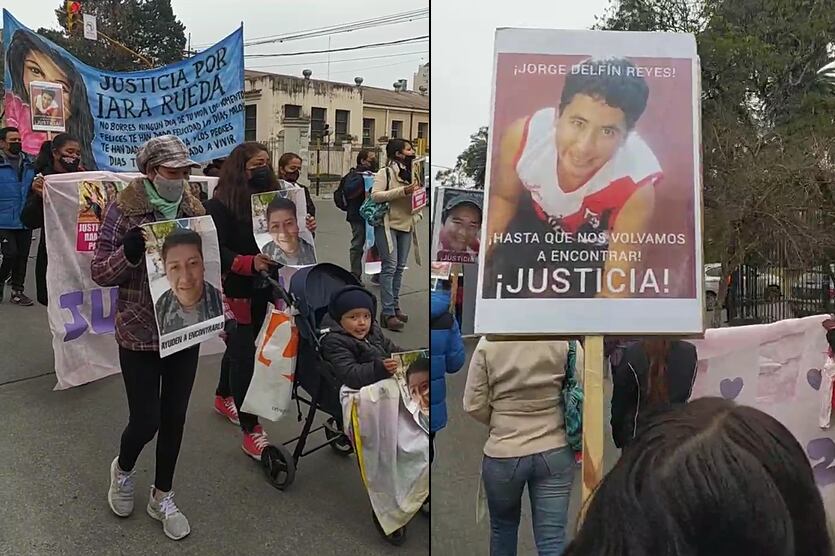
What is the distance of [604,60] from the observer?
5.96ft

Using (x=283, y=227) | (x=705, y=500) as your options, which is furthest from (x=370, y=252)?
(x=705, y=500)

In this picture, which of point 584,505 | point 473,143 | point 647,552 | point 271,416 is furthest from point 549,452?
point 271,416

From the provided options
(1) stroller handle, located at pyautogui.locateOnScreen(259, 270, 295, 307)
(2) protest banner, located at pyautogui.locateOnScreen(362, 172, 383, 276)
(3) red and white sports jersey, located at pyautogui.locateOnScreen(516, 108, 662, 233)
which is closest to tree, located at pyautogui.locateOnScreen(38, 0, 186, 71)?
(2) protest banner, located at pyautogui.locateOnScreen(362, 172, 383, 276)

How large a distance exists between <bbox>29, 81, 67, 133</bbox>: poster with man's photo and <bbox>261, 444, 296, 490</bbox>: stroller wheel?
127 inches

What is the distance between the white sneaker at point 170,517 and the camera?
285 centimetres

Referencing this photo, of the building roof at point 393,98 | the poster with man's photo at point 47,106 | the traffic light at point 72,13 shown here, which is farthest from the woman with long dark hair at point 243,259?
the traffic light at point 72,13

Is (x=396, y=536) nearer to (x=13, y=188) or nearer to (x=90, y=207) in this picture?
(x=90, y=207)

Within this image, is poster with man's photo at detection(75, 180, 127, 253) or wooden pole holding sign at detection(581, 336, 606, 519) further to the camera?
poster with man's photo at detection(75, 180, 127, 253)

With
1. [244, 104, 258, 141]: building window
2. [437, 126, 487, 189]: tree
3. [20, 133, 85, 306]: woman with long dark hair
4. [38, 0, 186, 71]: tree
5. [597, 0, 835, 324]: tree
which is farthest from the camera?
[38, 0, 186, 71]: tree

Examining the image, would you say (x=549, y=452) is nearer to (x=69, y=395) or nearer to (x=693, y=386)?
(x=693, y=386)

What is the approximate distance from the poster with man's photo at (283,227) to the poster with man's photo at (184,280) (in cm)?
36

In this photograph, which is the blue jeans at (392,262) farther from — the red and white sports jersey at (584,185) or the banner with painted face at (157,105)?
the red and white sports jersey at (584,185)

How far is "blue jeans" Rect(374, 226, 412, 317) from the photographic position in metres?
3.26

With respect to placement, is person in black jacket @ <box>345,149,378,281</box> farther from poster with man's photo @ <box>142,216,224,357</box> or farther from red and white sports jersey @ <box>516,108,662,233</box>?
red and white sports jersey @ <box>516,108,662,233</box>
